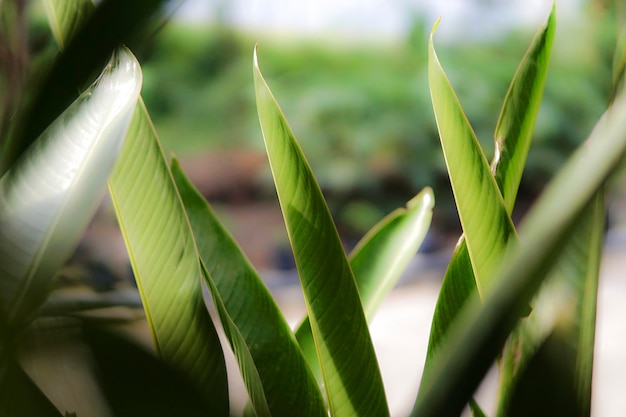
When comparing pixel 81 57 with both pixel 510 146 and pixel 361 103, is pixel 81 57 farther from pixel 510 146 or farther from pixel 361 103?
pixel 361 103

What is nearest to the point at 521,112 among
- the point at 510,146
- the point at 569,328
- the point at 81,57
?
the point at 510,146

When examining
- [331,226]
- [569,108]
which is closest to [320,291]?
[331,226]

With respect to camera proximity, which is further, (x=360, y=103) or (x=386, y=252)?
(x=360, y=103)

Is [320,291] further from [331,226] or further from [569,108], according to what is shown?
[569,108]

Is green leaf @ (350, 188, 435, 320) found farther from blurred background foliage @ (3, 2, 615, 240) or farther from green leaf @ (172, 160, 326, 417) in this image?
blurred background foliage @ (3, 2, 615, 240)

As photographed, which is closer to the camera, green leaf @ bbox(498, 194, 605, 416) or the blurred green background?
green leaf @ bbox(498, 194, 605, 416)

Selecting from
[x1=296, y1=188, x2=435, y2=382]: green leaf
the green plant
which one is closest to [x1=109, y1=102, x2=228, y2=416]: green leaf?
the green plant
